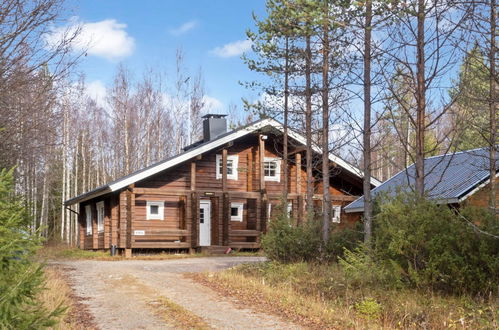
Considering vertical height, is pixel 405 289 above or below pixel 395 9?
below

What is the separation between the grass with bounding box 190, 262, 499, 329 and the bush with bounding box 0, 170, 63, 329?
183 inches

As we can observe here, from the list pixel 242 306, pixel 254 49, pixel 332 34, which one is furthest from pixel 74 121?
pixel 242 306

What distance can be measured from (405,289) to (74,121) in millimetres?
34815

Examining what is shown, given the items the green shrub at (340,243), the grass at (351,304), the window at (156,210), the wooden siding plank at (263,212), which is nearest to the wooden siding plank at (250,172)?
the wooden siding plank at (263,212)

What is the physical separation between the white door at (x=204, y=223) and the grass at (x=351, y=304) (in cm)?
1264

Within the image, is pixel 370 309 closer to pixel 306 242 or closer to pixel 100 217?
pixel 306 242

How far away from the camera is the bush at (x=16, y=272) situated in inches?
165

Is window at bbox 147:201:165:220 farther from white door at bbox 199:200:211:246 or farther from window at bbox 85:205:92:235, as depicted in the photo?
window at bbox 85:205:92:235

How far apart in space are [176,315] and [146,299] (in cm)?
189

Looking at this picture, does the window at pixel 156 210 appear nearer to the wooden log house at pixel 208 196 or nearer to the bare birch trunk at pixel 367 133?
the wooden log house at pixel 208 196

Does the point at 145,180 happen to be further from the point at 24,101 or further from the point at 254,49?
the point at 24,101

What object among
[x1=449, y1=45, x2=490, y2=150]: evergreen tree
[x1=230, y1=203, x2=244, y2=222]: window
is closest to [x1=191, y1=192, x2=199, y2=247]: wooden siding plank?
[x1=230, y1=203, x2=244, y2=222]: window

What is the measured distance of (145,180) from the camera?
947 inches

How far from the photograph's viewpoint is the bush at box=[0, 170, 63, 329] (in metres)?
4.19
